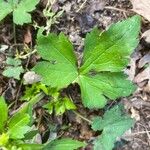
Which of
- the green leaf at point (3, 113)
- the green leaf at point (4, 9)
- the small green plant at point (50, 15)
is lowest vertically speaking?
the green leaf at point (3, 113)

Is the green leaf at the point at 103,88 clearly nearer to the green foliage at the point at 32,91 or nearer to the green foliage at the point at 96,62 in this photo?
the green foliage at the point at 96,62

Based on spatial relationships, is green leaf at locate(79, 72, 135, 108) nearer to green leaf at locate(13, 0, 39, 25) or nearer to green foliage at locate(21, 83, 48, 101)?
green foliage at locate(21, 83, 48, 101)

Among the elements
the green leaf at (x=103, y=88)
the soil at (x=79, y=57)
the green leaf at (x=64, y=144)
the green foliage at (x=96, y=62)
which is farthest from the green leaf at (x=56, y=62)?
the green leaf at (x=64, y=144)

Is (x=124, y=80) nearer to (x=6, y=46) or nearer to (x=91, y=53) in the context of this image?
(x=91, y=53)

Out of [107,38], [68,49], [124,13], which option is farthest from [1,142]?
[124,13]

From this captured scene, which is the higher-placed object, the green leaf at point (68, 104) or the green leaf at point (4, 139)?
the green leaf at point (68, 104)

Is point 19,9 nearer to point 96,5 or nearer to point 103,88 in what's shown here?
point 96,5

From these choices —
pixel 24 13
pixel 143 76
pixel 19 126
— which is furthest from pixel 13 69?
pixel 143 76
